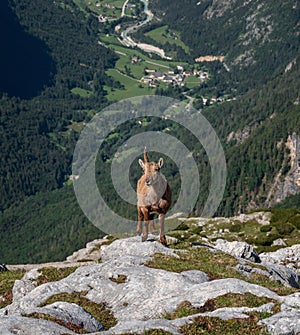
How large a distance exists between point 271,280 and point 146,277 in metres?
10.8

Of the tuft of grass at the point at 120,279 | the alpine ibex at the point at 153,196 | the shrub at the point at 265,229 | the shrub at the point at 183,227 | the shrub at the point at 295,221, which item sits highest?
the alpine ibex at the point at 153,196

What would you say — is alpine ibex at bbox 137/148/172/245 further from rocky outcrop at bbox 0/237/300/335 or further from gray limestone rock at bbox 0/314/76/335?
gray limestone rock at bbox 0/314/76/335

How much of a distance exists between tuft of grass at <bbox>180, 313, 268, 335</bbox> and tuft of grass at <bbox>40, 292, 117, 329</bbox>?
6.26 meters

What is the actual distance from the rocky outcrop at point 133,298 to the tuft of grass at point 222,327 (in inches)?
15.8

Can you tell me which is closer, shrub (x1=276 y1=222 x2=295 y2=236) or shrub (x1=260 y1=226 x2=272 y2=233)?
shrub (x1=276 y1=222 x2=295 y2=236)

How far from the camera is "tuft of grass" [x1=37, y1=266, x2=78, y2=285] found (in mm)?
44719

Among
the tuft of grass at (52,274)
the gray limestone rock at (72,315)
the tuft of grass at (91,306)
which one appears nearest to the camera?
the gray limestone rock at (72,315)

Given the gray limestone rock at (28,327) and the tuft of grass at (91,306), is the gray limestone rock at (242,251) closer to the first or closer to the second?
the tuft of grass at (91,306)

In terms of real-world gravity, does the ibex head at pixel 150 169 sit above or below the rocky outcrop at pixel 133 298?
above

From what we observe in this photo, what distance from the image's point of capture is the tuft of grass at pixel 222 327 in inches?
1070

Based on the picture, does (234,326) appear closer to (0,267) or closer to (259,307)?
(259,307)

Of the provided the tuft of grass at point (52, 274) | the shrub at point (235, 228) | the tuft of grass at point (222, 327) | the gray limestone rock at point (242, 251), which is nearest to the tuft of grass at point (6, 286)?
the tuft of grass at point (52, 274)

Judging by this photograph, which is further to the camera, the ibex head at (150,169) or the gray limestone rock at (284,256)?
the gray limestone rock at (284,256)

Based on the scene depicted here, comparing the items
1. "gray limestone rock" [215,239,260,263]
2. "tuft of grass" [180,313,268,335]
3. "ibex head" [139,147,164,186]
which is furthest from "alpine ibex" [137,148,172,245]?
"tuft of grass" [180,313,268,335]
